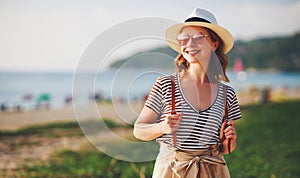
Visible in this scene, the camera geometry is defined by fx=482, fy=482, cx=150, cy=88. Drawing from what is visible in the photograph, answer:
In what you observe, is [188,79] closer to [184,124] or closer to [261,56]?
[184,124]

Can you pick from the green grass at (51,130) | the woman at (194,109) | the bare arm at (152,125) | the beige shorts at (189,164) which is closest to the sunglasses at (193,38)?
the woman at (194,109)

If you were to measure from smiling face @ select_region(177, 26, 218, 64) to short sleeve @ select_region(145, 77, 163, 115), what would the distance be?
184mm

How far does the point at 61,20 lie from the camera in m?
11.9

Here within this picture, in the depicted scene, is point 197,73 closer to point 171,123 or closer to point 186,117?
point 186,117

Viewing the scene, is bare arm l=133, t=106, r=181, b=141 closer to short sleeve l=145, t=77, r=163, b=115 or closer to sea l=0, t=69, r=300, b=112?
short sleeve l=145, t=77, r=163, b=115

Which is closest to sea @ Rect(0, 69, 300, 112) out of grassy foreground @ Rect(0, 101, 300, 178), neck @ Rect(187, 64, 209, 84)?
neck @ Rect(187, 64, 209, 84)

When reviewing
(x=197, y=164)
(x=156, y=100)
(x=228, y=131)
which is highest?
(x=156, y=100)

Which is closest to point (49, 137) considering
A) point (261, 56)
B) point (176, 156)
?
point (176, 156)

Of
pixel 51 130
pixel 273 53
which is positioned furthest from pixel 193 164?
pixel 273 53

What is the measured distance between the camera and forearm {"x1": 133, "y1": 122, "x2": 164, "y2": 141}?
1831mm

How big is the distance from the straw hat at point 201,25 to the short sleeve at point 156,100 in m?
0.26

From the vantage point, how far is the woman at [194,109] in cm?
190

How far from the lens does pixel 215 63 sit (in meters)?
2.03

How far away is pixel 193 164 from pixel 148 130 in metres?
0.24
